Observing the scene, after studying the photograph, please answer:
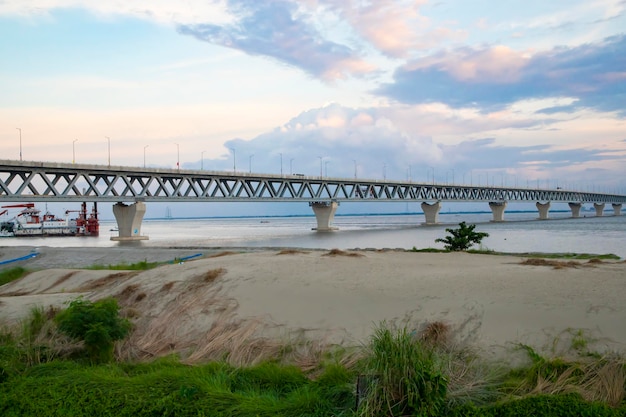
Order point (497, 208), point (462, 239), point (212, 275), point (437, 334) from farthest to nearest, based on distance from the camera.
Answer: point (497, 208)
point (462, 239)
point (212, 275)
point (437, 334)

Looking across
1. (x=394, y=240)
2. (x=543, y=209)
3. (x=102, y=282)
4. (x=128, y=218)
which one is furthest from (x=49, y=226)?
(x=543, y=209)

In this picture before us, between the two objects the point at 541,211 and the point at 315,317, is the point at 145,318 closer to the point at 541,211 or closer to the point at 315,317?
the point at 315,317

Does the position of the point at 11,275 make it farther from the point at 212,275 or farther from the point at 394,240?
the point at 394,240

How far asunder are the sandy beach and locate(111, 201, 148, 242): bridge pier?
61.3 m

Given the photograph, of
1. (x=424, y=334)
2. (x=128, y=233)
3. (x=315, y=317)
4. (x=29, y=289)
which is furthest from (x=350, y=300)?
(x=128, y=233)

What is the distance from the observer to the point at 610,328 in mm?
8500

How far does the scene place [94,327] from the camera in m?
9.67

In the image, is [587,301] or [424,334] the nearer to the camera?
[424,334]

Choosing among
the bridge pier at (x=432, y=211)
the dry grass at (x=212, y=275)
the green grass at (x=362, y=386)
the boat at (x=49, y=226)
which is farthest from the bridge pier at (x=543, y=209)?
the green grass at (x=362, y=386)

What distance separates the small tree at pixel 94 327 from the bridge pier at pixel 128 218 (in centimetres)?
6709

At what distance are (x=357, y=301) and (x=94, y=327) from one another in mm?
5304

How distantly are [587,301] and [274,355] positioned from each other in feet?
19.7

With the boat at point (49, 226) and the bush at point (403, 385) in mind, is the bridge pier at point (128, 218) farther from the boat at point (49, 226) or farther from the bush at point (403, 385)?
the bush at point (403, 385)

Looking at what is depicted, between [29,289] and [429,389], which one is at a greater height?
[429,389]
